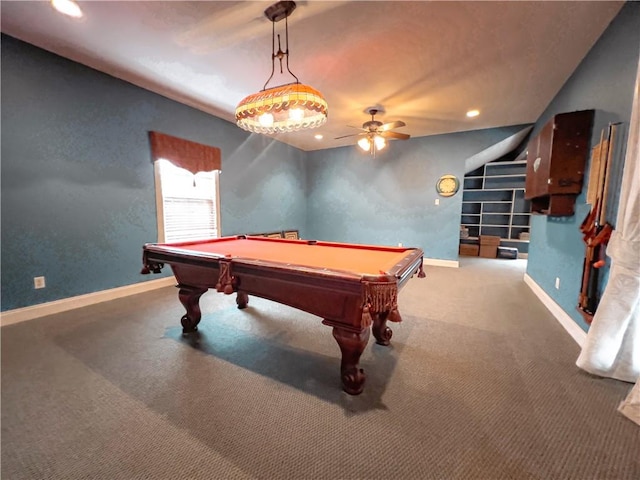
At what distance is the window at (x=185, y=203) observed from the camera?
3354 millimetres

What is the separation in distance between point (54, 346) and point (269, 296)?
180 centimetres

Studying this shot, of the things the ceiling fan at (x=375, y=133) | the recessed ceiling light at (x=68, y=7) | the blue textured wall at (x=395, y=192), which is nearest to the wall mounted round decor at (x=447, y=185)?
the blue textured wall at (x=395, y=192)

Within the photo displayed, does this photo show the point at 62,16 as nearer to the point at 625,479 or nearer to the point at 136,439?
the point at 136,439

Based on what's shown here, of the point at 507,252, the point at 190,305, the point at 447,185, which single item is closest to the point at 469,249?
the point at 507,252

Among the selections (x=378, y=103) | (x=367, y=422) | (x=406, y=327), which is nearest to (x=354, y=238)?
(x=378, y=103)

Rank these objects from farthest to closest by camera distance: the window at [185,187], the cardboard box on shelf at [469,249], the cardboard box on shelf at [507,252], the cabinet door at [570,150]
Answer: the cardboard box on shelf at [469,249], the cardboard box on shelf at [507,252], the window at [185,187], the cabinet door at [570,150]

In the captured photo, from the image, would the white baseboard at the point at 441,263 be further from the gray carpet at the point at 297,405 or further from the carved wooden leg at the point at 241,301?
the carved wooden leg at the point at 241,301

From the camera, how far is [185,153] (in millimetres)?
3445

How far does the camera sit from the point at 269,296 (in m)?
1.57

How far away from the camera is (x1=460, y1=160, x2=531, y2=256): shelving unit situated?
6.05 metres

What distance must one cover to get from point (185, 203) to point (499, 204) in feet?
23.0

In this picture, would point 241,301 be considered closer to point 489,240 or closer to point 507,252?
point 489,240

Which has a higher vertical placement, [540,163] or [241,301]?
[540,163]

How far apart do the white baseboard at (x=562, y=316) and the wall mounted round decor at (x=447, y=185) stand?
→ 6.57ft
